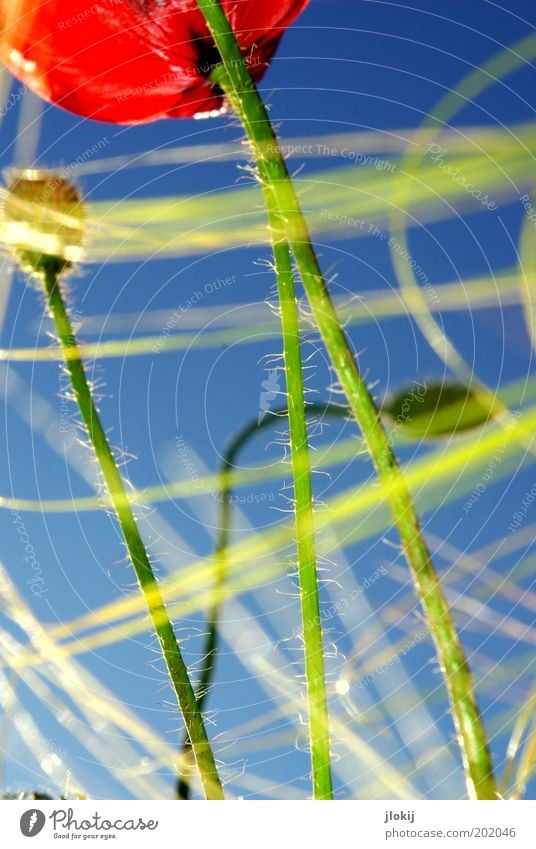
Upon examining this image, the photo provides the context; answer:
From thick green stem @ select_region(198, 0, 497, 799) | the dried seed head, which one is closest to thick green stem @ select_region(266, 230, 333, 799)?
thick green stem @ select_region(198, 0, 497, 799)

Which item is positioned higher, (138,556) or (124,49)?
(124,49)

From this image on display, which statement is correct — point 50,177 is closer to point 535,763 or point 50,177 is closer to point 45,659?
point 45,659
